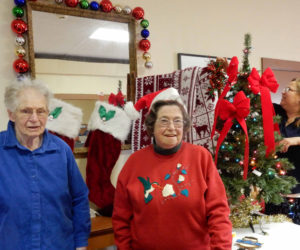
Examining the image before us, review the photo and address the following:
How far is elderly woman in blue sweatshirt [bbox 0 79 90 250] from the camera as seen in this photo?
121cm

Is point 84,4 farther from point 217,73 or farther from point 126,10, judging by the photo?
point 217,73

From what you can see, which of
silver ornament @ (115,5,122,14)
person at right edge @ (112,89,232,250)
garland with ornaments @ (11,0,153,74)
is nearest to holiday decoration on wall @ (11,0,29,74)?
garland with ornaments @ (11,0,153,74)

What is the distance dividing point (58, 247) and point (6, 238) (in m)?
0.21

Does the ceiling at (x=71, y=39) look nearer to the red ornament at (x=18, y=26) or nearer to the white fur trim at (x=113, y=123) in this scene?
the red ornament at (x=18, y=26)

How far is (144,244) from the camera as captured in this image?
1226 millimetres

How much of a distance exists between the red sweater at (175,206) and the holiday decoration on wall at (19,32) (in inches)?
44.5

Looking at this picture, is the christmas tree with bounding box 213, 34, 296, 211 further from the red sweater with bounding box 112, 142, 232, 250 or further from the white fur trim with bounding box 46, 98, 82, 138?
the white fur trim with bounding box 46, 98, 82, 138

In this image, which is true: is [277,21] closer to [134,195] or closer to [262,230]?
[262,230]

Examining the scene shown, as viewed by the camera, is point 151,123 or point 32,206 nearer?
point 32,206

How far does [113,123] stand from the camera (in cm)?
212

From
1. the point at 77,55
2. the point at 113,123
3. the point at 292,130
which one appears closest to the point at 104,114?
the point at 113,123

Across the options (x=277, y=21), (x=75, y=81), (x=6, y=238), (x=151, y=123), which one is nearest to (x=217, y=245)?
(x=151, y=123)

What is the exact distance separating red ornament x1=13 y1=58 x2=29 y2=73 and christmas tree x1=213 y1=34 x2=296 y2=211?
1.23 metres

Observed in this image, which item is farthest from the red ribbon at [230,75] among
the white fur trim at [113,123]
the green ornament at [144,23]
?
the green ornament at [144,23]
